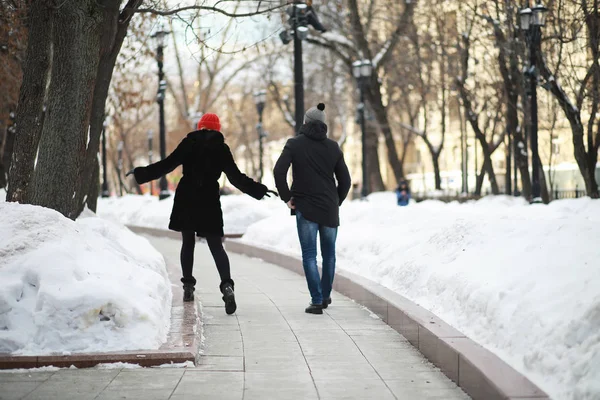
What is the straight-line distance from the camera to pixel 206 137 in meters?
8.95

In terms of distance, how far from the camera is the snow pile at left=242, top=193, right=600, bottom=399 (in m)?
5.15

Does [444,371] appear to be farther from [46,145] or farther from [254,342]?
[46,145]

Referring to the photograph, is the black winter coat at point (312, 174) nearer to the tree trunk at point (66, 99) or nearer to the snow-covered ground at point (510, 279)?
the snow-covered ground at point (510, 279)

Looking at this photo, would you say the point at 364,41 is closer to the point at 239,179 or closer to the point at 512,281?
the point at 239,179

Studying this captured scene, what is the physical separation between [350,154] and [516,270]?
277ft

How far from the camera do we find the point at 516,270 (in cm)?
697

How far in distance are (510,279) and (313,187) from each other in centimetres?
272

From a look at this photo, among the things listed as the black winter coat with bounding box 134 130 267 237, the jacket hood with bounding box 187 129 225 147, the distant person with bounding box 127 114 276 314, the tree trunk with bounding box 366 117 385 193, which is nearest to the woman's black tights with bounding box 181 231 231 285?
the distant person with bounding box 127 114 276 314

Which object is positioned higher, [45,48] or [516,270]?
[45,48]

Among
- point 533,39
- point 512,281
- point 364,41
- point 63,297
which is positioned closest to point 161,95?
point 364,41

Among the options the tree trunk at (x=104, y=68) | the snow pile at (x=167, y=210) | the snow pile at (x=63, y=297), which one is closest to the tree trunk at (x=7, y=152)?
the snow pile at (x=167, y=210)

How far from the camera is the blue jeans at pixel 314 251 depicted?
9000mm

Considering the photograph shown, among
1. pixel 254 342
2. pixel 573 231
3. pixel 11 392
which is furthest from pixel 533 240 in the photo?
pixel 11 392

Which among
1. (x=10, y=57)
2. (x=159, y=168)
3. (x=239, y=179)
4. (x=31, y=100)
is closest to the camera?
(x=159, y=168)
